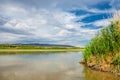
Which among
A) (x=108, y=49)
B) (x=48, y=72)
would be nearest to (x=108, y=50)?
(x=108, y=49)

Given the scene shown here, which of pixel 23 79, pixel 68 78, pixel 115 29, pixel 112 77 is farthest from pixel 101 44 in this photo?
pixel 23 79

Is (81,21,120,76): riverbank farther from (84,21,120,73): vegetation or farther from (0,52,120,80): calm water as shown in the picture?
(0,52,120,80): calm water

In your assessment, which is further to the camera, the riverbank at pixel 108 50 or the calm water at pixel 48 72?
the riverbank at pixel 108 50

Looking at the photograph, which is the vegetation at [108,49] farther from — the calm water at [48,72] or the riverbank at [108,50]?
the calm water at [48,72]

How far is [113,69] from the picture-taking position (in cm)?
2575

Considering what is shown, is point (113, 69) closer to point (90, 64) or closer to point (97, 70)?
point (97, 70)

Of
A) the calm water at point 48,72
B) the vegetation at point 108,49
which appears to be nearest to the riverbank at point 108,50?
the vegetation at point 108,49

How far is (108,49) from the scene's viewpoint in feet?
92.0

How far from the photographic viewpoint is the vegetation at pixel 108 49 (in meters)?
26.5

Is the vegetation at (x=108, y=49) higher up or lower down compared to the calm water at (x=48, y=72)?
higher up

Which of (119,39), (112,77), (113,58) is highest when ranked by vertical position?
(119,39)

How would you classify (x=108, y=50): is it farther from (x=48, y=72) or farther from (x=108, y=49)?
(x=48, y=72)

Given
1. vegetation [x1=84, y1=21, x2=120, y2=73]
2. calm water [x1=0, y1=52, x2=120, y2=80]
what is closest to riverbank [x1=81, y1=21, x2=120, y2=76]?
vegetation [x1=84, y1=21, x2=120, y2=73]

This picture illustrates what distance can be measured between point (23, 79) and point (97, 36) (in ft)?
45.0
